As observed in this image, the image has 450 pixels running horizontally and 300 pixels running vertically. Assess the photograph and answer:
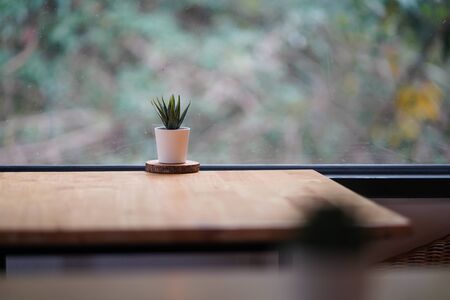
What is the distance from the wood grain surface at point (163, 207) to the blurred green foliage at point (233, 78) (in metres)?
0.44

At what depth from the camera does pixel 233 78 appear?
263 cm

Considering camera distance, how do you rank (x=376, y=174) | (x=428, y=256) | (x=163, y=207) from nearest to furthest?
(x=163, y=207), (x=428, y=256), (x=376, y=174)

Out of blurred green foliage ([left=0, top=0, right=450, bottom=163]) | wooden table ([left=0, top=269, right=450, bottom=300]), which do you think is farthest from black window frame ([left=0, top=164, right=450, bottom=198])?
wooden table ([left=0, top=269, right=450, bottom=300])

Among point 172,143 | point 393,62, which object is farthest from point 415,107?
point 172,143

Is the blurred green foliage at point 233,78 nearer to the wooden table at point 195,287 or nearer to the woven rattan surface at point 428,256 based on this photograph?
the woven rattan surface at point 428,256

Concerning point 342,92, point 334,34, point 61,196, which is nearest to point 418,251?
point 342,92

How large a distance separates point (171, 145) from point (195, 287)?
1419 mm

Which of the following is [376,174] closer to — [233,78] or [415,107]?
[415,107]

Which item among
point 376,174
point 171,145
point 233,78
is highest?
point 233,78

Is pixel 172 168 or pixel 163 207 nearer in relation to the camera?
pixel 163 207

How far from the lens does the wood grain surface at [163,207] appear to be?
1.39 meters

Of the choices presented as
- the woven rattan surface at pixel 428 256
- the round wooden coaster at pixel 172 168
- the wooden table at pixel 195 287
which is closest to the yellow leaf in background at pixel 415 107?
the woven rattan surface at pixel 428 256

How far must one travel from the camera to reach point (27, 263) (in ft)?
8.31

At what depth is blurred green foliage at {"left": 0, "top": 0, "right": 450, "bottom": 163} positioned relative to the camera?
8.50 ft
